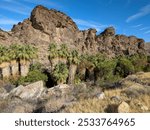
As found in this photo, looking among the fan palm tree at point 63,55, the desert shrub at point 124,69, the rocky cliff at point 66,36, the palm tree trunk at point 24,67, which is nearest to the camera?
the palm tree trunk at point 24,67

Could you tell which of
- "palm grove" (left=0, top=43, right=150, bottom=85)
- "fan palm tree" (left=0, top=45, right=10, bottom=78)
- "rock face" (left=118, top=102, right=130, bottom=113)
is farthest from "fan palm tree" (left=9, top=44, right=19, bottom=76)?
"rock face" (left=118, top=102, right=130, bottom=113)

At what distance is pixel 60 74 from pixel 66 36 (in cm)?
10123

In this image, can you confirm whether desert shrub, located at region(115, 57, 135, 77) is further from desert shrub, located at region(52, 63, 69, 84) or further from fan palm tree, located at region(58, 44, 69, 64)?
desert shrub, located at region(52, 63, 69, 84)

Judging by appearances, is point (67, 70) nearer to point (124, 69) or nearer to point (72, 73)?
point (72, 73)

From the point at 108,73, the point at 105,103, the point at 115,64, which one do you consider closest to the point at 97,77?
the point at 108,73

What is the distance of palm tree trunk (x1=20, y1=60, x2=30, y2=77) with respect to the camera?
204ft

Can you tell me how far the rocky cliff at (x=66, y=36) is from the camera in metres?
140

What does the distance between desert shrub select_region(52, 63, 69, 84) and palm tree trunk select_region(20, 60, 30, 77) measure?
24.4ft

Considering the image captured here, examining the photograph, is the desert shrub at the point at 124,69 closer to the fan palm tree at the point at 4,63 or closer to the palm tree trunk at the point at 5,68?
the palm tree trunk at the point at 5,68

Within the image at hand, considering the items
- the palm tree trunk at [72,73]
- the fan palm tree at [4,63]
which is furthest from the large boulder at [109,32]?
the fan palm tree at [4,63]

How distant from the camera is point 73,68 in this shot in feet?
202

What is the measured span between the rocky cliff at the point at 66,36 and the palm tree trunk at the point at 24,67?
2826 inches

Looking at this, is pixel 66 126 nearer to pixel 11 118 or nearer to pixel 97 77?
pixel 11 118

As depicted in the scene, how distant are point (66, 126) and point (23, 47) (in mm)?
58415
